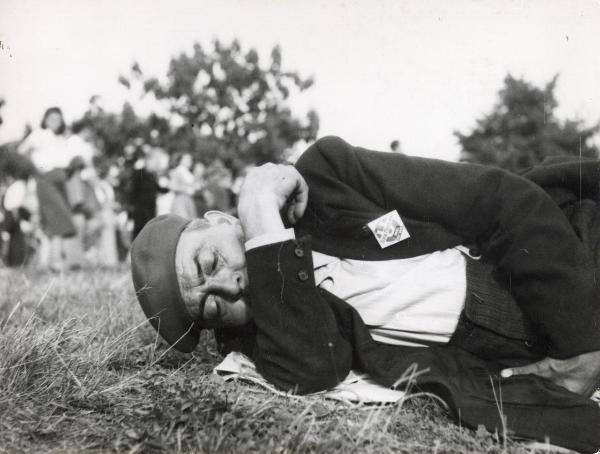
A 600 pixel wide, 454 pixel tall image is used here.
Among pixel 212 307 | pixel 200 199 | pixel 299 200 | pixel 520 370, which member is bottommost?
pixel 200 199

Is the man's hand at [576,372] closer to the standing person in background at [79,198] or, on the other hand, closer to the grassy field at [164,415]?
the grassy field at [164,415]

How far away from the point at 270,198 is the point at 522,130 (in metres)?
25.5

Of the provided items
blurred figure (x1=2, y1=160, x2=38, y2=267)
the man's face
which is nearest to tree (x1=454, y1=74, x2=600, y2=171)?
blurred figure (x1=2, y1=160, x2=38, y2=267)

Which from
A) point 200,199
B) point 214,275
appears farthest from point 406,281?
point 200,199

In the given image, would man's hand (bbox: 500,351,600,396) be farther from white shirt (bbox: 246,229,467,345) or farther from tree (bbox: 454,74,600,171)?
tree (bbox: 454,74,600,171)

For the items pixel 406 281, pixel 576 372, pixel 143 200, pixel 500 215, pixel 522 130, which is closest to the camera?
pixel 576 372

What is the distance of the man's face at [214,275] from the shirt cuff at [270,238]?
0.30 m

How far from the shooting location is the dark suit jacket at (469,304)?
2262mm

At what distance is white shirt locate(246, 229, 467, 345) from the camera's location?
2.54 metres

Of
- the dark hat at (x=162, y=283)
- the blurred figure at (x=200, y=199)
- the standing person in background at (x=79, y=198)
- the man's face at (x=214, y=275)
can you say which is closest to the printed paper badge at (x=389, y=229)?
the man's face at (x=214, y=275)

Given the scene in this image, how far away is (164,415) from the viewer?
6.43ft

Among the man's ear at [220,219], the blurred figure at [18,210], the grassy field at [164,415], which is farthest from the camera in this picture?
the blurred figure at [18,210]

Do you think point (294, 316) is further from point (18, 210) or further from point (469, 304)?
point (18, 210)

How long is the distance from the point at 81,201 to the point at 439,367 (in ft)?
22.9
